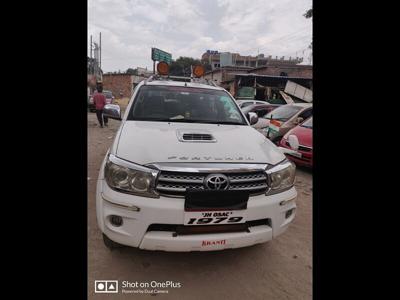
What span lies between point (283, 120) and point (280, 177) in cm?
504

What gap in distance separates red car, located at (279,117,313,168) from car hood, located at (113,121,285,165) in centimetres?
285

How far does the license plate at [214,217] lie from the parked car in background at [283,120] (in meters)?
4.89

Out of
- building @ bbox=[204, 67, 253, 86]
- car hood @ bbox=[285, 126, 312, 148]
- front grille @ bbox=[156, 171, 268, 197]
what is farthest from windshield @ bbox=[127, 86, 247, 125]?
building @ bbox=[204, 67, 253, 86]

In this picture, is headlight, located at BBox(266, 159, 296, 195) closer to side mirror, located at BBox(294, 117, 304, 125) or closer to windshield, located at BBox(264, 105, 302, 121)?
side mirror, located at BBox(294, 117, 304, 125)

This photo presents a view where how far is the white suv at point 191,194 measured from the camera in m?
1.77

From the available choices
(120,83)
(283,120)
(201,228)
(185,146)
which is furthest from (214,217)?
(120,83)

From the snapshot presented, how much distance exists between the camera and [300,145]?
520cm

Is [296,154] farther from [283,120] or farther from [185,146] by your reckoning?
[185,146]

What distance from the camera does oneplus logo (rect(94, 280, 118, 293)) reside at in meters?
1.97

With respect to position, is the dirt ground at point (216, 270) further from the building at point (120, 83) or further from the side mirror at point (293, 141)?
the building at point (120, 83)
